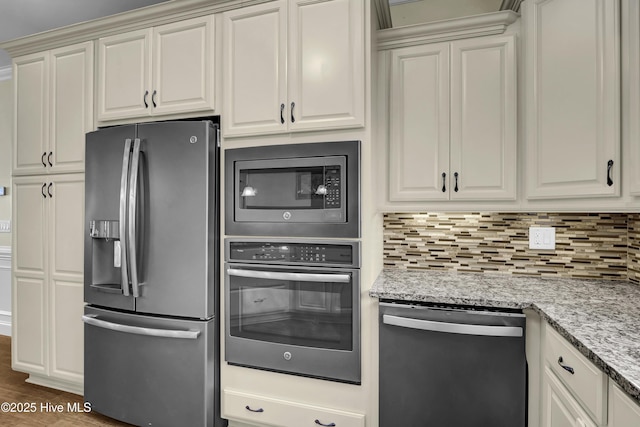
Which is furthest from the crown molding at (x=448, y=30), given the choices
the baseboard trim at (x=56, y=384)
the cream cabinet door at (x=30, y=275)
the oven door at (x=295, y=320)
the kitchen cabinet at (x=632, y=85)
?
the baseboard trim at (x=56, y=384)

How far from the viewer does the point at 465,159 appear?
6.19 feet

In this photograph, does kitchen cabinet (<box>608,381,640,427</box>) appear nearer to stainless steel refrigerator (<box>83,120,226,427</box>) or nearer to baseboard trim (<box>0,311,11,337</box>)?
stainless steel refrigerator (<box>83,120,226,427</box>)

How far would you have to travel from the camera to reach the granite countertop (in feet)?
3.13

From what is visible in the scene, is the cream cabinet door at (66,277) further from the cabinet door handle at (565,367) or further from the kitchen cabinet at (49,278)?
the cabinet door handle at (565,367)

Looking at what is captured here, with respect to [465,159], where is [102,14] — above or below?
above

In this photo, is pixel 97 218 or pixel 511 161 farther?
pixel 97 218

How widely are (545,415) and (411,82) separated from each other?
1685 millimetres

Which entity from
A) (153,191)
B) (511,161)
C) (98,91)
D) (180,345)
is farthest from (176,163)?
(511,161)

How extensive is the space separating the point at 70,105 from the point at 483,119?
101 inches

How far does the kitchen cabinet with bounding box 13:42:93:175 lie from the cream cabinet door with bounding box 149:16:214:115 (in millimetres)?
568

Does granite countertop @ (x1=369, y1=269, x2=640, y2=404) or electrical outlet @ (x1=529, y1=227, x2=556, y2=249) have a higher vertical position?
electrical outlet @ (x1=529, y1=227, x2=556, y2=249)

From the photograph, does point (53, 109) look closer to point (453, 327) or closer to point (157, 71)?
point (157, 71)

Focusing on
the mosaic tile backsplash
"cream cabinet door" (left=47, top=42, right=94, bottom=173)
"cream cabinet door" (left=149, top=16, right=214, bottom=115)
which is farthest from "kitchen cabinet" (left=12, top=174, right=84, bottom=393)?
the mosaic tile backsplash

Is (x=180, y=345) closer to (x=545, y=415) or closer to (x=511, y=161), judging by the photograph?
(x=545, y=415)
